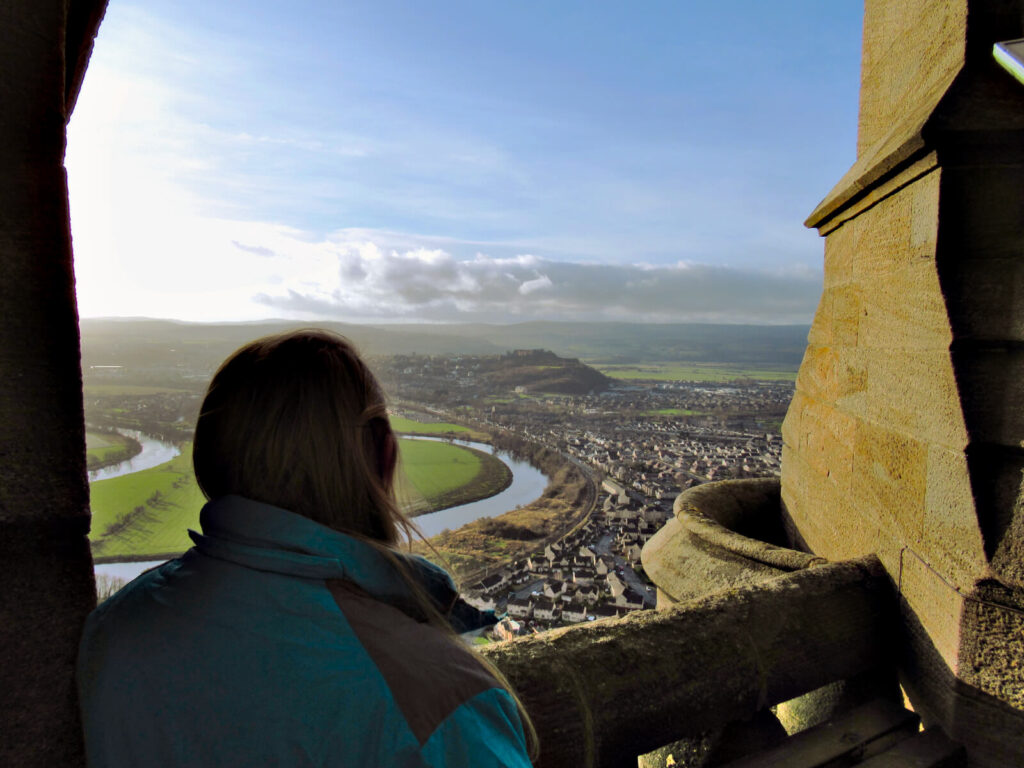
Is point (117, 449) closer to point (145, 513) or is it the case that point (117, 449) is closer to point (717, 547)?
point (145, 513)

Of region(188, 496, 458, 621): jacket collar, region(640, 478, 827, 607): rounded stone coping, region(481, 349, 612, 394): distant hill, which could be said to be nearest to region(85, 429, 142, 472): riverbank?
region(188, 496, 458, 621): jacket collar

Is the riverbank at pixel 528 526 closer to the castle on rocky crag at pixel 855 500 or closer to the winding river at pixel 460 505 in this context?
the winding river at pixel 460 505

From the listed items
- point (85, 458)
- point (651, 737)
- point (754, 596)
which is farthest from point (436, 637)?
point (754, 596)

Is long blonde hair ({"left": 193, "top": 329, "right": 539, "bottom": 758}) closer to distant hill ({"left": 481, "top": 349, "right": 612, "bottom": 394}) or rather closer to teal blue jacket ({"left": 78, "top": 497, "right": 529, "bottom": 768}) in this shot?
teal blue jacket ({"left": 78, "top": 497, "right": 529, "bottom": 768})

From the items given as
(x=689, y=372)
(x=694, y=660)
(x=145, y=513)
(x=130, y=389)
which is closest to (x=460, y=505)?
(x=145, y=513)

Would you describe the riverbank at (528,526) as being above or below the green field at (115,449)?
below

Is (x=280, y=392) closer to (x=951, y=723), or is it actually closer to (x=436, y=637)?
(x=436, y=637)

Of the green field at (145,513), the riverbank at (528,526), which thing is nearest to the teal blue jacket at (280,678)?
the green field at (145,513)
